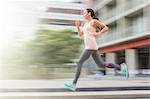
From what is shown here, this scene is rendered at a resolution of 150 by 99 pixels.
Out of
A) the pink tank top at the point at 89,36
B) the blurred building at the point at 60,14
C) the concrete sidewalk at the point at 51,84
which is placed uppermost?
the blurred building at the point at 60,14

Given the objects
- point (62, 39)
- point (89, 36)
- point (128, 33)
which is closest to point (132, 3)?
point (128, 33)

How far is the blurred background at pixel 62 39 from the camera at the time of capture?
17719mm

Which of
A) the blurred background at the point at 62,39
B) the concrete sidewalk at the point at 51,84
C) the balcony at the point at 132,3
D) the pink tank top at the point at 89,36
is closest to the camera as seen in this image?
the pink tank top at the point at 89,36

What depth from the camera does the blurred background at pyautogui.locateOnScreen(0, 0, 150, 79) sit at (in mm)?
17719

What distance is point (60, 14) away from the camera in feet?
158

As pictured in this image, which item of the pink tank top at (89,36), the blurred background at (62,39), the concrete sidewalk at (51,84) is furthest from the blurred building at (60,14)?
the pink tank top at (89,36)

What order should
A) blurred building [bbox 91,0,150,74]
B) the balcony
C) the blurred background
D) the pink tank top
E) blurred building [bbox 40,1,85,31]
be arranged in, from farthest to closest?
blurred building [bbox 40,1,85,31] < the balcony < blurred building [bbox 91,0,150,74] < the blurred background < the pink tank top

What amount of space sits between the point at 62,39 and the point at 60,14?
2291 centimetres

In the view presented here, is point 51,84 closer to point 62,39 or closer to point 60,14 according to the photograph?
point 62,39

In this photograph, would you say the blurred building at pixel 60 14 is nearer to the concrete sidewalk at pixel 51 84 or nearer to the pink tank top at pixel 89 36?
the concrete sidewalk at pixel 51 84

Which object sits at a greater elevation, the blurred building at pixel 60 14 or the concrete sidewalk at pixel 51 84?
the blurred building at pixel 60 14

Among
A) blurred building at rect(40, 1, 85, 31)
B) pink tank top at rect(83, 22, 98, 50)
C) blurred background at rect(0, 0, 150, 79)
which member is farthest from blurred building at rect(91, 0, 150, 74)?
pink tank top at rect(83, 22, 98, 50)

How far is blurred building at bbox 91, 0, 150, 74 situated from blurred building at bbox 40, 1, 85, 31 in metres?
3.38

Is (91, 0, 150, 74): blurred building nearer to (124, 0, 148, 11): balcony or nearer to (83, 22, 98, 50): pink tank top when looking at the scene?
(124, 0, 148, 11): balcony
